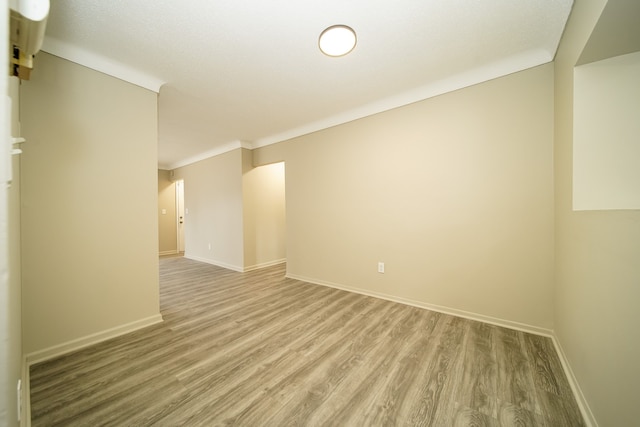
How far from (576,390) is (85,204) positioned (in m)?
3.67

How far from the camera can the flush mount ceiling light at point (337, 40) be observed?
1668 mm

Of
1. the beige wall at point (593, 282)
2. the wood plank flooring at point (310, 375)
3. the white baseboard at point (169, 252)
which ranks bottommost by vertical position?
the white baseboard at point (169, 252)

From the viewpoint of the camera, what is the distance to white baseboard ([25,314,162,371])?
1644 mm

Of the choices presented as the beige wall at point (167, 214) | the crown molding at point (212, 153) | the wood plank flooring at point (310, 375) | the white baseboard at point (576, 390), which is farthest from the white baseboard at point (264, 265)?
the white baseboard at point (576, 390)

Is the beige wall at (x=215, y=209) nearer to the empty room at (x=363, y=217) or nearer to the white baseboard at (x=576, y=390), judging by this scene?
the empty room at (x=363, y=217)

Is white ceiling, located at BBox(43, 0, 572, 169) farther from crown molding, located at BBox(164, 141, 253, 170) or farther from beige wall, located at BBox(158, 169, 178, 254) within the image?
beige wall, located at BBox(158, 169, 178, 254)

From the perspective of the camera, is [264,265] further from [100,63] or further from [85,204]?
[100,63]

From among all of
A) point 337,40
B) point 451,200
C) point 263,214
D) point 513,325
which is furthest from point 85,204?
point 513,325

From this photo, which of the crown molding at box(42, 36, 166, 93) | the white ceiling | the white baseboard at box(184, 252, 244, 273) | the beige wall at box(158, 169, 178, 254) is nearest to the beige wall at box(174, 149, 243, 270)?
the white baseboard at box(184, 252, 244, 273)

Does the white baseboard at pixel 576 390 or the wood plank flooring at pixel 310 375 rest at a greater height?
the white baseboard at pixel 576 390

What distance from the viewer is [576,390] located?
1304 mm

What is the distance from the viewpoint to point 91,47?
182cm

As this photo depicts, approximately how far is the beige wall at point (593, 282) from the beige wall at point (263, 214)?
13.4 feet

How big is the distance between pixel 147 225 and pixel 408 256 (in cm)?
278
